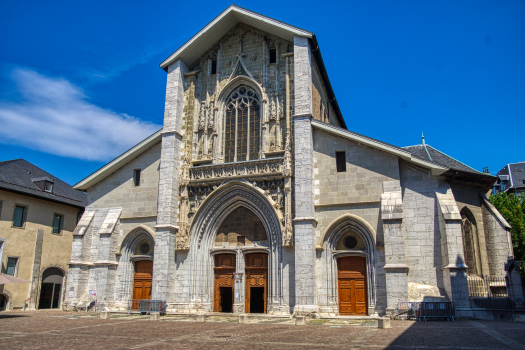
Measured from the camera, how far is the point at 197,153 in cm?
2334

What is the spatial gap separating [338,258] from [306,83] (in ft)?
28.9

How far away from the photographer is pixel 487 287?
60.6ft

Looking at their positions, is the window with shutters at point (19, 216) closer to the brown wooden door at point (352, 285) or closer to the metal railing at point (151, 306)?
the metal railing at point (151, 306)

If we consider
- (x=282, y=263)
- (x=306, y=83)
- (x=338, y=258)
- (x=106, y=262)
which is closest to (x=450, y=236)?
(x=338, y=258)

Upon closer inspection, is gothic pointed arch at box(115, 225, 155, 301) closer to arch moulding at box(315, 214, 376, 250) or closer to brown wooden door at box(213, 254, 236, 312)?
brown wooden door at box(213, 254, 236, 312)

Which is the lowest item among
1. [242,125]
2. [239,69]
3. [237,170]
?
[237,170]

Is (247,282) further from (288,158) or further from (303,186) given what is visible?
(288,158)

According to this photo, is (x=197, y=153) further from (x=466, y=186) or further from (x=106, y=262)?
(x=466, y=186)

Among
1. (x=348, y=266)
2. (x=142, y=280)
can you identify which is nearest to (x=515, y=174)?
(x=348, y=266)

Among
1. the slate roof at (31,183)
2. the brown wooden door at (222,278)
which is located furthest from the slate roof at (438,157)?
the slate roof at (31,183)

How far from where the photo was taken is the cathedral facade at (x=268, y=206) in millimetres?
18547

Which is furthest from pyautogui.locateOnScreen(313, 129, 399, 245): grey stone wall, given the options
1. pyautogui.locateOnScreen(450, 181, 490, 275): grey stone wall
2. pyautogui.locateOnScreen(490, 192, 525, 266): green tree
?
pyautogui.locateOnScreen(490, 192, 525, 266): green tree

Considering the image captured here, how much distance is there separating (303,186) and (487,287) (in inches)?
361

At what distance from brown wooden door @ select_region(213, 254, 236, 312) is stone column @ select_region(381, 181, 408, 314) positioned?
26.4 ft
